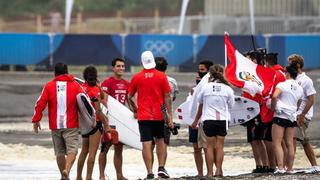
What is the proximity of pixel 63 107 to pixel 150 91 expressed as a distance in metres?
1.26

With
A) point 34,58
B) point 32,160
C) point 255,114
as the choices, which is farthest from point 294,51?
point 255,114

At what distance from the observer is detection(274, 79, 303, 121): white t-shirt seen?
15.3 metres

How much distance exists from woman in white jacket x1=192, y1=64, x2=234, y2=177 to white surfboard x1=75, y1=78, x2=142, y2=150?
3.68 feet

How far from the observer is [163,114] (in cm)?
1480

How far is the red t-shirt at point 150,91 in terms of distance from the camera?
14.7 metres

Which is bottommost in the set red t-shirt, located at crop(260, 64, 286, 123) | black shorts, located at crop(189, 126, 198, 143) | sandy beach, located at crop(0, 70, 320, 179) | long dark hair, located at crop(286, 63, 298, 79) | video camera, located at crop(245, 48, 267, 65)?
sandy beach, located at crop(0, 70, 320, 179)

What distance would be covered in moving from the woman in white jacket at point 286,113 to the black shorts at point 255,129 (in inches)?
14.7

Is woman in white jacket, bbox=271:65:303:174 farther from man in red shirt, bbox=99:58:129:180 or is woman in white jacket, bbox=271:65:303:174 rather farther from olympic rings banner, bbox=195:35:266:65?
olympic rings banner, bbox=195:35:266:65

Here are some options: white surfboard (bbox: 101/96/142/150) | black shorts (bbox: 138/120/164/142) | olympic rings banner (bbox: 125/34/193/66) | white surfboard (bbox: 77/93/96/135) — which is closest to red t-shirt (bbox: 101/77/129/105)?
white surfboard (bbox: 101/96/142/150)

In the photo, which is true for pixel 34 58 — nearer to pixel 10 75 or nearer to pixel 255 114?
pixel 10 75

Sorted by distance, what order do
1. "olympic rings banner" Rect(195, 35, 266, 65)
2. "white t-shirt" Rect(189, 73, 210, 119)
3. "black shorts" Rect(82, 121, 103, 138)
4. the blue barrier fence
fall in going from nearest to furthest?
"black shorts" Rect(82, 121, 103, 138)
"white t-shirt" Rect(189, 73, 210, 119)
"olympic rings banner" Rect(195, 35, 266, 65)
the blue barrier fence

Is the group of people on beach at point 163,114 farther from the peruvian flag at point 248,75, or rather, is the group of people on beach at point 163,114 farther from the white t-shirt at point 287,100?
the peruvian flag at point 248,75

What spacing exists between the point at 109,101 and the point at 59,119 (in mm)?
1005

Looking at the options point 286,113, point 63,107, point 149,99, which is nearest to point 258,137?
point 286,113
